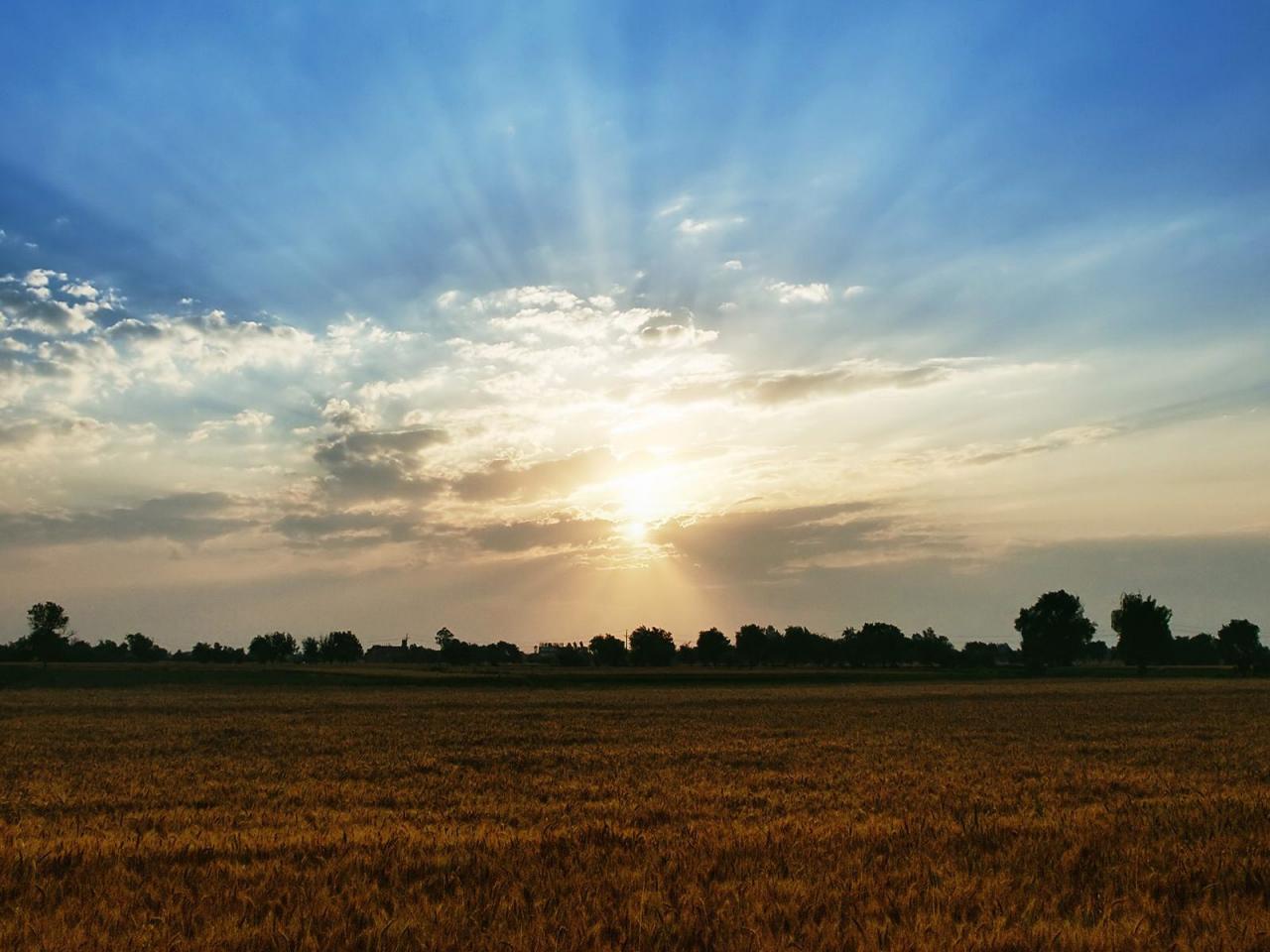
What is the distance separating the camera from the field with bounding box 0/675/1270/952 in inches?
257

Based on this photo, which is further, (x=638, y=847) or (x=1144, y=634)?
(x=1144, y=634)

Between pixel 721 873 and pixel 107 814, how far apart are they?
11.9 meters

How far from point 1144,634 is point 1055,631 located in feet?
89.4

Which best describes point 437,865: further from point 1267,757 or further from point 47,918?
point 1267,757

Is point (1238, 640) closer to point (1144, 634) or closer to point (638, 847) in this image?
point (1144, 634)

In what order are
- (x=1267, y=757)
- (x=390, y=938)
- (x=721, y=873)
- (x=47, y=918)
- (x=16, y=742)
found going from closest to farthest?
(x=390, y=938) → (x=47, y=918) → (x=721, y=873) → (x=1267, y=757) → (x=16, y=742)

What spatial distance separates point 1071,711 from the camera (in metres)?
46.1

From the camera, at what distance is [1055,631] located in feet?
609

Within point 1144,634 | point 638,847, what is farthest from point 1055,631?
point 638,847

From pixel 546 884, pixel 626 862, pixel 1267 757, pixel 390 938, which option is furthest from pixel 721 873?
pixel 1267 757

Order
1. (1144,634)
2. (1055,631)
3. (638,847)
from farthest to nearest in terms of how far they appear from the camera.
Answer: (1055,631)
(1144,634)
(638,847)

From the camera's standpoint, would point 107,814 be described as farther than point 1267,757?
No

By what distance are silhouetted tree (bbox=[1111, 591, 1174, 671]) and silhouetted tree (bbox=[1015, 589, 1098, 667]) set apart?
1935 centimetres

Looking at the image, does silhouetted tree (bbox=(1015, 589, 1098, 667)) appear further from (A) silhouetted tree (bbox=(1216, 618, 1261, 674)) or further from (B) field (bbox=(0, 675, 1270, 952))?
(B) field (bbox=(0, 675, 1270, 952))
